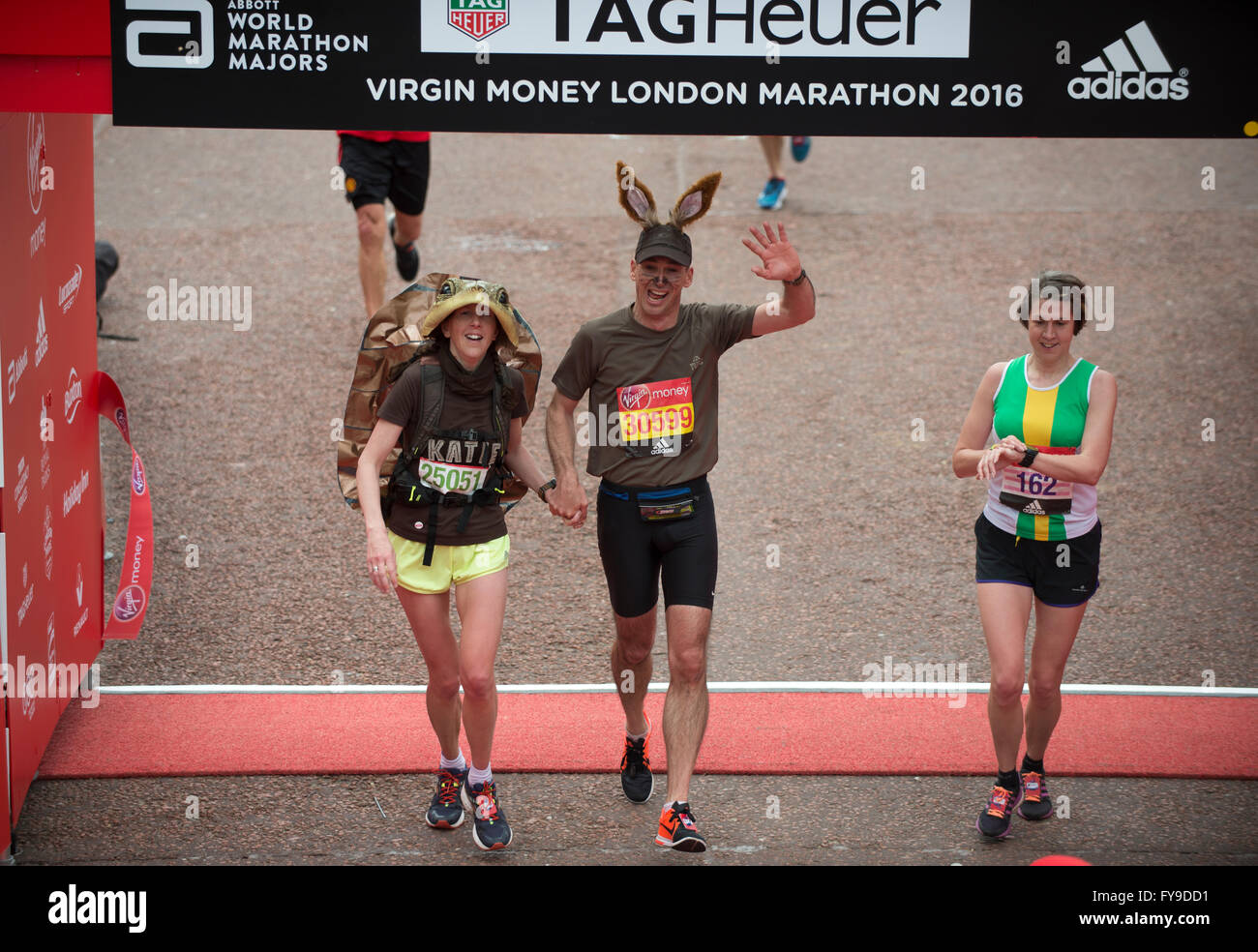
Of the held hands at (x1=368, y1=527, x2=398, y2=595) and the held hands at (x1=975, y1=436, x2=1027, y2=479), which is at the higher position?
the held hands at (x1=975, y1=436, x2=1027, y2=479)

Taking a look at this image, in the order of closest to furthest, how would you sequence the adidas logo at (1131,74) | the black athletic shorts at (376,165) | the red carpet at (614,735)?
the adidas logo at (1131,74), the red carpet at (614,735), the black athletic shorts at (376,165)

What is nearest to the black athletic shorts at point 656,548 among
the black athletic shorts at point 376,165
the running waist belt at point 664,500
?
the running waist belt at point 664,500

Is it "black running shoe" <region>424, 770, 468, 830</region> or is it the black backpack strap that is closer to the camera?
the black backpack strap

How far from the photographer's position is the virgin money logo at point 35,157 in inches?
228

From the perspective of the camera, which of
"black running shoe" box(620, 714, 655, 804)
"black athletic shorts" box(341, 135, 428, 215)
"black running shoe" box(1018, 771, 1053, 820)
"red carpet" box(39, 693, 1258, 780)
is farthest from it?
"black athletic shorts" box(341, 135, 428, 215)

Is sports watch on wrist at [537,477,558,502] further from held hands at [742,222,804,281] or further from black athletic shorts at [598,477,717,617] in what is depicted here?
held hands at [742,222,804,281]

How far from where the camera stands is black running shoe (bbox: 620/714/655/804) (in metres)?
5.97

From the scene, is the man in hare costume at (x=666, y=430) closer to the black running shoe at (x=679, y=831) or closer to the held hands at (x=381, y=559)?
the black running shoe at (x=679, y=831)

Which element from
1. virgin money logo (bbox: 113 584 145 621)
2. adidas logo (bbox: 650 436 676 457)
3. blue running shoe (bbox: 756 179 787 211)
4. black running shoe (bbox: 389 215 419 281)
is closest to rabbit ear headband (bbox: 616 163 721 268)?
adidas logo (bbox: 650 436 676 457)

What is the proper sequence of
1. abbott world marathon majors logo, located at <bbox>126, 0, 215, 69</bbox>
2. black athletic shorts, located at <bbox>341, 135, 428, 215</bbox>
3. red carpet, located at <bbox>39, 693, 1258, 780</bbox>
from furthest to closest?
1. black athletic shorts, located at <bbox>341, 135, 428, 215</bbox>
2. red carpet, located at <bbox>39, 693, 1258, 780</bbox>
3. abbott world marathon majors logo, located at <bbox>126, 0, 215, 69</bbox>

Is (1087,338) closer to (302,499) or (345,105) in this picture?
(302,499)

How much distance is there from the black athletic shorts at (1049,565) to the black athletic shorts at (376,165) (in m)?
5.90

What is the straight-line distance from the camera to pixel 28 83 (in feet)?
15.5

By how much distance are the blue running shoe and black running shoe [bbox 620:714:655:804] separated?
31.5 feet
